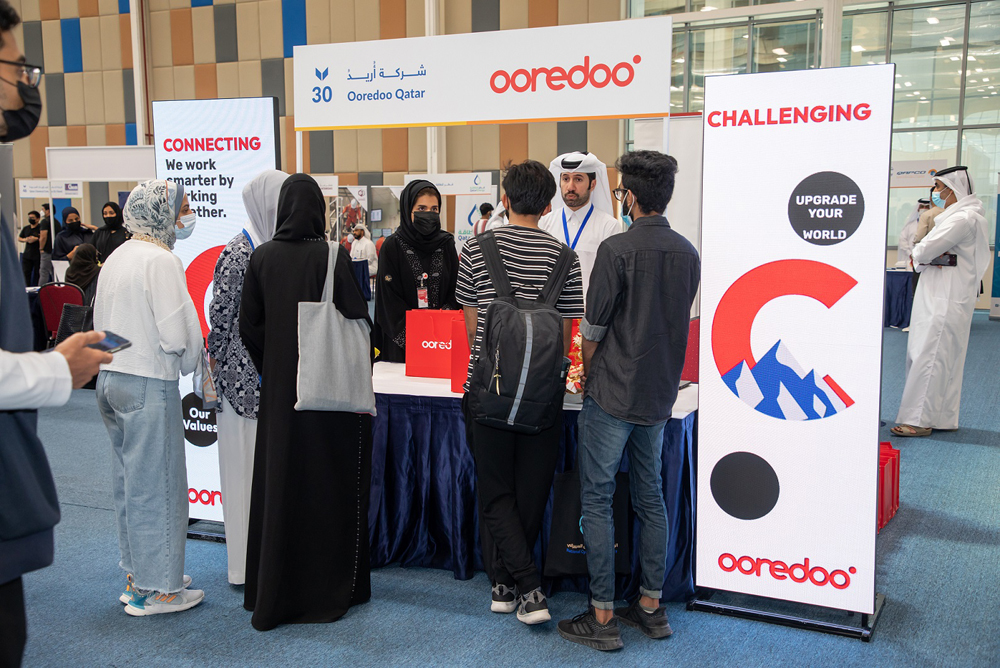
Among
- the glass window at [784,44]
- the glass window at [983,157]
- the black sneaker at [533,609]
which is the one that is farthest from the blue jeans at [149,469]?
the glass window at [983,157]

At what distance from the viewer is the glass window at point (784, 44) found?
11844 mm

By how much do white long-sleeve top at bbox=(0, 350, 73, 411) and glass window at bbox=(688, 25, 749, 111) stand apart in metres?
11.9

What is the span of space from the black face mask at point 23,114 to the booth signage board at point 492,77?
7.84 feet

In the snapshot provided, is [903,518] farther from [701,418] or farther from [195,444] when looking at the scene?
[195,444]

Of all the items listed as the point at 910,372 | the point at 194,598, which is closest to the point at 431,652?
the point at 194,598

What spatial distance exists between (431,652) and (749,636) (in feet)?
3.38

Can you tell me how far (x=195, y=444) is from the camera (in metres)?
3.51

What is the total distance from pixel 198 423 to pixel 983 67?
12632mm

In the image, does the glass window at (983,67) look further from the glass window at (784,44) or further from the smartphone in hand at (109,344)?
the smartphone in hand at (109,344)

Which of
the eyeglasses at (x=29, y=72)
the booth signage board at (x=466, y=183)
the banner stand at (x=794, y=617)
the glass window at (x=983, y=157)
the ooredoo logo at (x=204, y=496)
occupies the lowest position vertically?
the banner stand at (x=794, y=617)

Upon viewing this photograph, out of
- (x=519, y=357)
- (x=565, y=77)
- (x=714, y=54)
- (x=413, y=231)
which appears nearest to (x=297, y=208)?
(x=519, y=357)

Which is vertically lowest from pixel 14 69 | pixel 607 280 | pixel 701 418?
pixel 701 418

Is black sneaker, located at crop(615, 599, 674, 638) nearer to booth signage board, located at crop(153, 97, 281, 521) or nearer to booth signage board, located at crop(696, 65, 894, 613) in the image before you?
booth signage board, located at crop(696, 65, 894, 613)

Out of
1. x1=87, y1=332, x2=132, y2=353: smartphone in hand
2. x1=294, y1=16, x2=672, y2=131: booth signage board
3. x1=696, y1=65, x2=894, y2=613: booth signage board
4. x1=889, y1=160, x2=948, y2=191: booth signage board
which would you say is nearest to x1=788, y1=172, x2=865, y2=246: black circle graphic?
x1=696, y1=65, x2=894, y2=613: booth signage board
